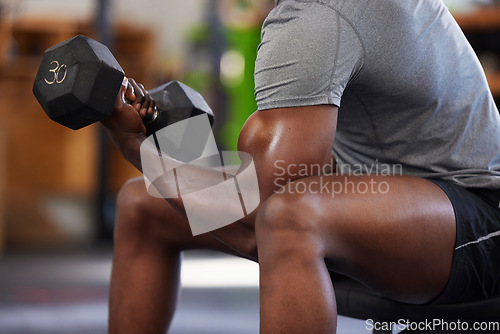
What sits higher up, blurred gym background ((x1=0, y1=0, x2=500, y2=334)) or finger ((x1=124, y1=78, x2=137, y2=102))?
finger ((x1=124, y1=78, x2=137, y2=102))

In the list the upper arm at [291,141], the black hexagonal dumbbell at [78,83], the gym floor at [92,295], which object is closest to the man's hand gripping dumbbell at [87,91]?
the black hexagonal dumbbell at [78,83]

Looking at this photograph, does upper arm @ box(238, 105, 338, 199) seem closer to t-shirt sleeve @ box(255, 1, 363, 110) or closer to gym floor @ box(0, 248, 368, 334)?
t-shirt sleeve @ box(255, 1, 363, 110)

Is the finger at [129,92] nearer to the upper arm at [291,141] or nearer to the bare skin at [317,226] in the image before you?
the bare skin at [317,226]

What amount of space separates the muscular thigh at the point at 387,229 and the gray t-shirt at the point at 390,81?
10 centimetres

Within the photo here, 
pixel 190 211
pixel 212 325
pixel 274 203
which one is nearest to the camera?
pixel 274 203

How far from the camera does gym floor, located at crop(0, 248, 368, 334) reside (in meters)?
1.72

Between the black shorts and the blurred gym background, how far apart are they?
83cm

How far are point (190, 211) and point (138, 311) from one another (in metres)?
0.25

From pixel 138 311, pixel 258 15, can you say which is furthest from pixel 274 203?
pixel 258 15

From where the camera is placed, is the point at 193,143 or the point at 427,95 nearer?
the point at 427,95

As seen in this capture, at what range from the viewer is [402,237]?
77cm

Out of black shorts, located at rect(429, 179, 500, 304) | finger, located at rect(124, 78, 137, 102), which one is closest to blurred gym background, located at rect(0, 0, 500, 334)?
black shorts, located at rect(429, 179, 500, 304)

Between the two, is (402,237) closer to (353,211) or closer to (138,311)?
(353,211)

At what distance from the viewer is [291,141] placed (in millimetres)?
785
